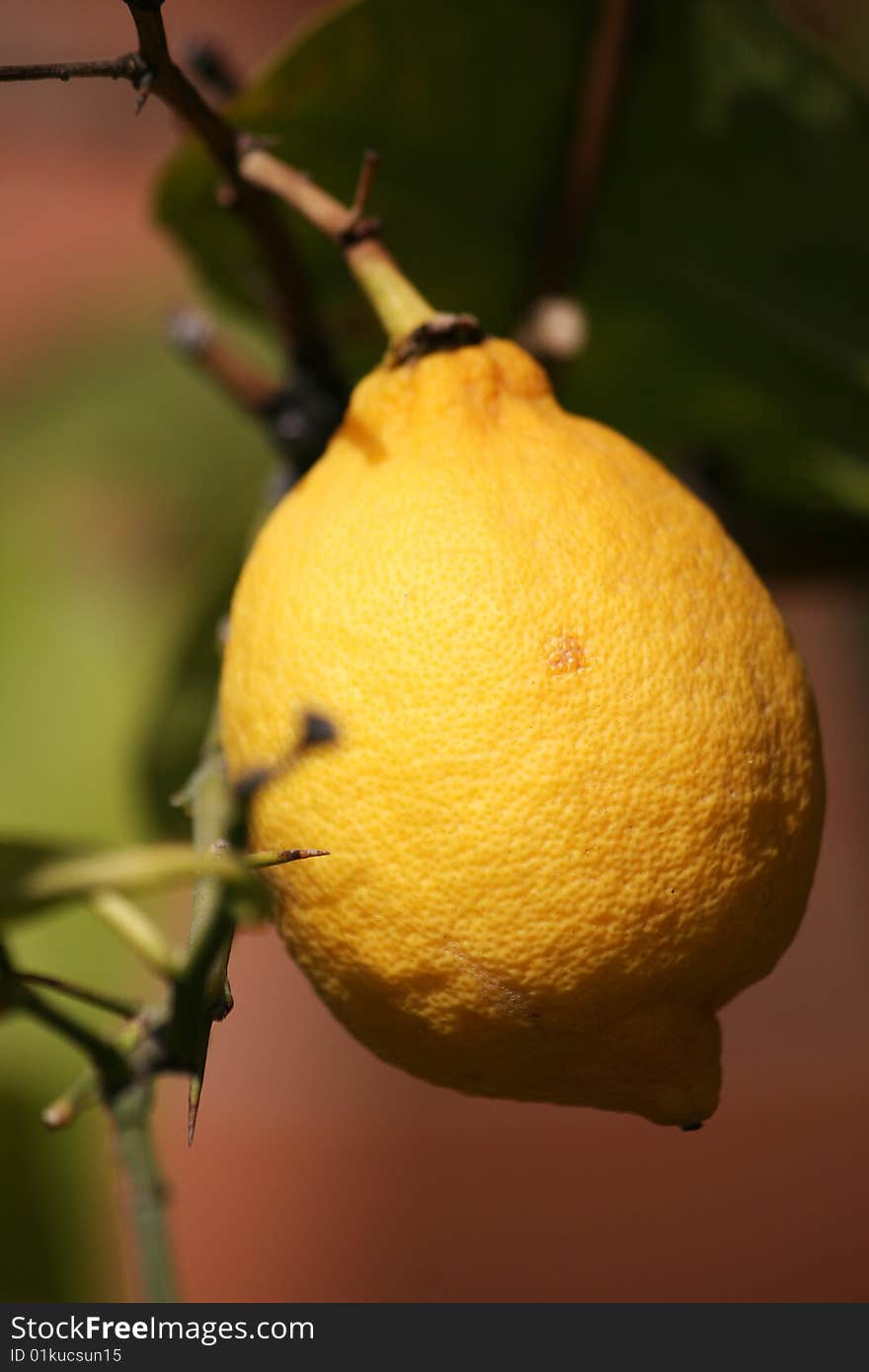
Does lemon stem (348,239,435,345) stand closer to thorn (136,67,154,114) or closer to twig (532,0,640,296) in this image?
thorn (136,67,154,114)

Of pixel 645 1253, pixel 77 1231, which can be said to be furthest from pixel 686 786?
pixel 645 1253

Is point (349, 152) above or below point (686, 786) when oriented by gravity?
above

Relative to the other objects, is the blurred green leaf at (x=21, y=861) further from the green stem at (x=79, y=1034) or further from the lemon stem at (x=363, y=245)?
the lemon stem at (x=363, y=245)

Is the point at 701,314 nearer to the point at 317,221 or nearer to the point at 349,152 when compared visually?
the point at 349,152

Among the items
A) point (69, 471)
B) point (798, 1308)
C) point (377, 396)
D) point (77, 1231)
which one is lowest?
point (798, 1308)

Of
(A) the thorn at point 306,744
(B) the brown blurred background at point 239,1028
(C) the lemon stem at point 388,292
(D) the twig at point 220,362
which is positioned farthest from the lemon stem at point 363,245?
(B) the brown blurred background at point 239,1028

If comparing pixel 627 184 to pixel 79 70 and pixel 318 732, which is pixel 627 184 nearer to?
pixel 79 70
